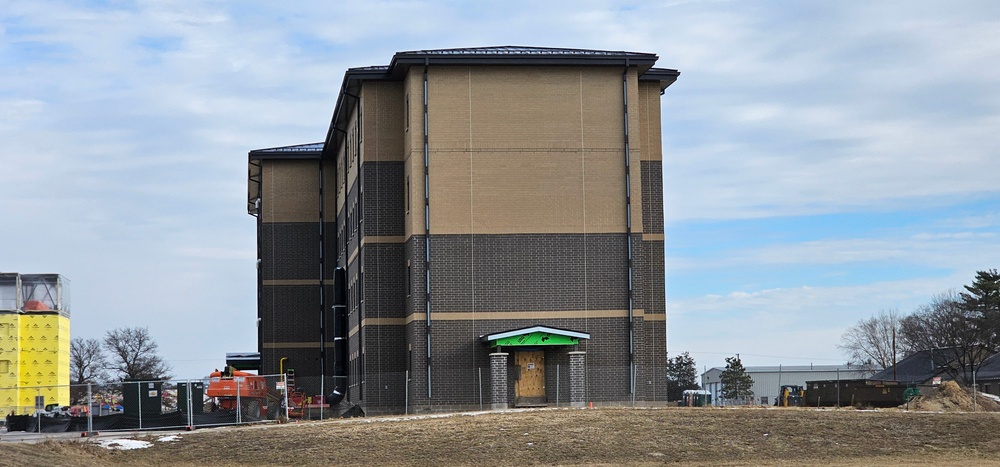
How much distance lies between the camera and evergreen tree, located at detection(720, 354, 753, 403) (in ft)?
438

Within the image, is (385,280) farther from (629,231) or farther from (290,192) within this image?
(290,192)

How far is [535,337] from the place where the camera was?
4969cm

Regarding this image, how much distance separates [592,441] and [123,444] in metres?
13.3

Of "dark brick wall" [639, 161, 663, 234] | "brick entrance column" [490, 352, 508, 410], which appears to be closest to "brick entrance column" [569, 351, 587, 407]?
"brick entrance column" [490, 352, 508, 410]

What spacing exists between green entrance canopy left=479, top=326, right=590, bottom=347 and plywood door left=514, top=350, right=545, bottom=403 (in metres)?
0.98

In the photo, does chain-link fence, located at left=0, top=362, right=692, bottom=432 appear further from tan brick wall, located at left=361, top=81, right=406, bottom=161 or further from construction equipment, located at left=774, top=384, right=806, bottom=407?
construction equipment, located at left=774, top=384, right=806, bottom=407

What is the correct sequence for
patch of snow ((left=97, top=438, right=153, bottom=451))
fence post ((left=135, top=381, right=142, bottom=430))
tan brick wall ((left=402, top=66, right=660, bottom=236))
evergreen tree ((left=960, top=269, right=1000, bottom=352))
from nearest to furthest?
patch of snow ((left=97, top=438, right=153, bottom=451)) → fence post ((left=135, top=381, right=142, bottom=430)) → tan brick wall ((left=402, top=66, right=660, bottom=236)) → evergreen tree ((left=960, top=269, right=1000, bottom=352))

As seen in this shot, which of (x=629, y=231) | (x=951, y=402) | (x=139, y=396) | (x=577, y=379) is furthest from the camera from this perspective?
(x=951, y=402)

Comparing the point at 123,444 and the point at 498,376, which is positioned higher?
the point at 498,376

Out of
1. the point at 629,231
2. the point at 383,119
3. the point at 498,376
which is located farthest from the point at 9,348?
the point at 629,231

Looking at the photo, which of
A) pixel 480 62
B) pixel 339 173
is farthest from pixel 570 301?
pixel 339 173

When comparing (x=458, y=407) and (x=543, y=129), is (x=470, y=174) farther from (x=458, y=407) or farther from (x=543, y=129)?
(x=458, y=407)

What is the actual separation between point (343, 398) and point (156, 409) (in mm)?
21462

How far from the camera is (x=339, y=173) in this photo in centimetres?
6962
